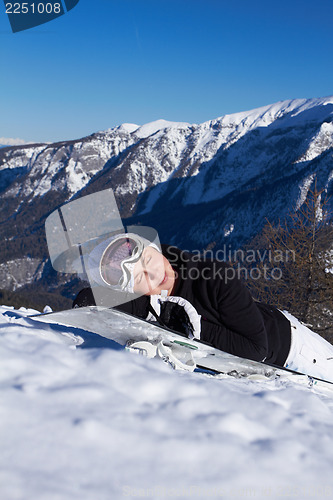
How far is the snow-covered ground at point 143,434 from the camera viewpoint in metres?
1.57

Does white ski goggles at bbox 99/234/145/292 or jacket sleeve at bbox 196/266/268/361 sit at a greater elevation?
white ski goggles at bbox 99/234/145/292

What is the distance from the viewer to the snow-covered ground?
61.9 inches

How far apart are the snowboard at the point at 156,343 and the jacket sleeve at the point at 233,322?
0.34ft

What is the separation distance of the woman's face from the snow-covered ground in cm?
79

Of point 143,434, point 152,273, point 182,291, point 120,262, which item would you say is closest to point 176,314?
point 182,291

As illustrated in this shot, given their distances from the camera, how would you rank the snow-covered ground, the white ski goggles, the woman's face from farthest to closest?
1. the woman's face
2. the white ski goggles
3. the snow-covered ground

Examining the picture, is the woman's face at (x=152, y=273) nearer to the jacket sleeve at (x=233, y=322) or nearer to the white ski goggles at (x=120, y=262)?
the white ski goggles at (x=120, y=262)

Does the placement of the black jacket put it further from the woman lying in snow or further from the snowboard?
the snowboard

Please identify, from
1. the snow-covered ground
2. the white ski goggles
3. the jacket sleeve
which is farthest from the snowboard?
the snow-covered ground

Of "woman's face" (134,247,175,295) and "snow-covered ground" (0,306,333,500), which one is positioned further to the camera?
"woman's face" (134,247,175,295)

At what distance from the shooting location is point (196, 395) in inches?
90.6

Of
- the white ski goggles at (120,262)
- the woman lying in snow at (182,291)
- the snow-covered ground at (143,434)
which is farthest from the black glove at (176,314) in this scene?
the snow-covered ground at (143,434)

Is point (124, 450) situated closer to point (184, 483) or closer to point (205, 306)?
point (184, 483)

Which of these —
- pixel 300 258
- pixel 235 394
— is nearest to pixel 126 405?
pixel 235 394
